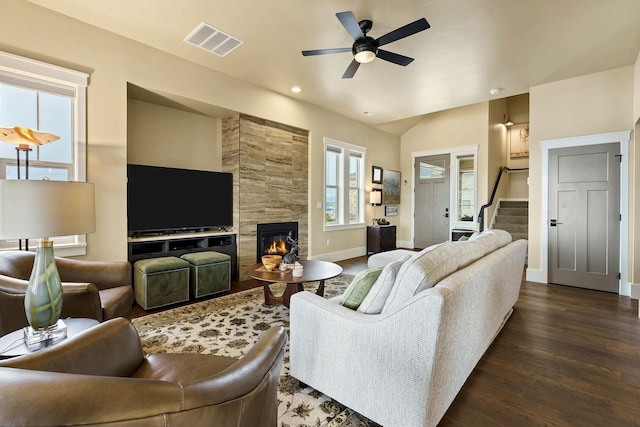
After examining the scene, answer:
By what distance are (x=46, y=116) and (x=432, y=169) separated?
288 inches

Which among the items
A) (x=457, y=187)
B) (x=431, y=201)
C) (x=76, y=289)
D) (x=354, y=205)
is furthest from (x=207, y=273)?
(x=457, y=187)

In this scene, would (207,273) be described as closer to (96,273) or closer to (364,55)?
(96,273)

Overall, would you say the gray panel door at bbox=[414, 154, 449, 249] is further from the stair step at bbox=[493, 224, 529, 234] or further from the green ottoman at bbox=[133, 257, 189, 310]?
the green ottoman at bbox=[133, 257, 189, 310]

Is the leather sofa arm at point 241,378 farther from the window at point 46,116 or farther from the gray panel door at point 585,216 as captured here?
the gray panel door at point 585,216

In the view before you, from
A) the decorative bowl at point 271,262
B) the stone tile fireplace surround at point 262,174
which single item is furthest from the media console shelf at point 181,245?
the decorative bowl at point 271,262

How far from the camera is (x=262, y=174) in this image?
4.90 metres

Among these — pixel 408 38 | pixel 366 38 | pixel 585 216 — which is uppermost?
pixel 408 38

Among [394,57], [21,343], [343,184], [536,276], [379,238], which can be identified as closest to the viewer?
[21,343]

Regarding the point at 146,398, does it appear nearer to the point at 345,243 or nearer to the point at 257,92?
the point at 257,92

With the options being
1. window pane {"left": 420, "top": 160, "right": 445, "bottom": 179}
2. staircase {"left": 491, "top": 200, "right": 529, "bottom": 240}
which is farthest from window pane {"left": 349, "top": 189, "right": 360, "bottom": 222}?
staircase {"left": 491, "top": 200, "right": 529, "bottom": 240}

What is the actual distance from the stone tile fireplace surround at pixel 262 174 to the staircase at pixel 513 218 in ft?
15.0

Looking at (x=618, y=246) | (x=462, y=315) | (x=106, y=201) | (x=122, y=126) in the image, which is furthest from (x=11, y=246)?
(x=618, y=246)

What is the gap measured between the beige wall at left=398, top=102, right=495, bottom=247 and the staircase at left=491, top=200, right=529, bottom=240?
72cm

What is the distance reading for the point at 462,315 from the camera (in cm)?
154
